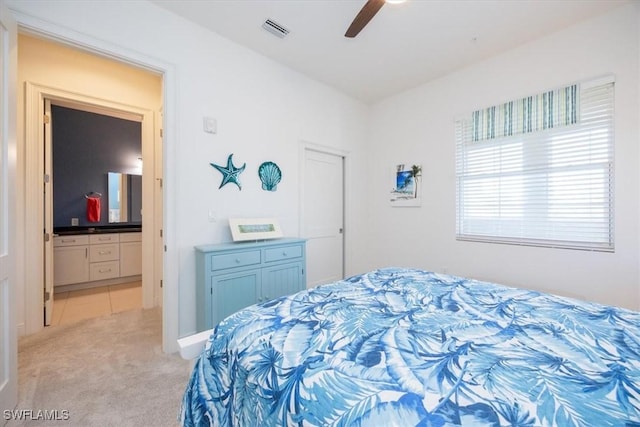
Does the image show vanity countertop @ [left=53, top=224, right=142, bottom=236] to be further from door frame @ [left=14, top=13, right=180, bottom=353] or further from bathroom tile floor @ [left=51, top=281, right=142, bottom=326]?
door frame @ [left=14, top=13, right=180, bottom=353]

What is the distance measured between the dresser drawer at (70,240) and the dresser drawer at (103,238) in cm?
7

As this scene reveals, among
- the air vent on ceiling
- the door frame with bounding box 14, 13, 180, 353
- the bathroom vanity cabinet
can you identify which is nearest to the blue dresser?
the door frame with bounding box 14, 13, 180, 353

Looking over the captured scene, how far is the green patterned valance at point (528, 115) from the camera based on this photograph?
2473mm

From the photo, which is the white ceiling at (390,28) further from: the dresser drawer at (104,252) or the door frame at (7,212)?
the dresser drawer at (104,252)

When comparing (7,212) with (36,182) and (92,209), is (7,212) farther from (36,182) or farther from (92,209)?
(92,209)

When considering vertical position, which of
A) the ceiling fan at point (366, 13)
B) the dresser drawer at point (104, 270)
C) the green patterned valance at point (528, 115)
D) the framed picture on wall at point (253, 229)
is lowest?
the dresser drawer at point (104, 270)

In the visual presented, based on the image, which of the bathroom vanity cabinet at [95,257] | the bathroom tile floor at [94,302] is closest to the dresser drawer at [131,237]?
the bathroom vanity cabinet at [95,257]

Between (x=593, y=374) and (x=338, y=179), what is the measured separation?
10.8 feet

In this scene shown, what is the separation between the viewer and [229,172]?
2.62m

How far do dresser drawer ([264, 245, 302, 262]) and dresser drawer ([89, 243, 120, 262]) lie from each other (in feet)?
10.2

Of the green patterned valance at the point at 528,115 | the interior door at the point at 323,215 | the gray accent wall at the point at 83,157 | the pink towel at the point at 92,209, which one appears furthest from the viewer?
the pink towel at the point at 92,209

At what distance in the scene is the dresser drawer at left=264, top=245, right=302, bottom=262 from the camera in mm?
2545

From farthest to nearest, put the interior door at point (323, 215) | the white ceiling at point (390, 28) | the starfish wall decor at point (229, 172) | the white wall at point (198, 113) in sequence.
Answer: the interior door at point (323, 215)
the starfish wall decor at point (229, 172)
the white ceiling at point (390, 28)
the white wall at point (198, 113)

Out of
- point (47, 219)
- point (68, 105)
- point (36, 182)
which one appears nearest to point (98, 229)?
point (47, 219)
